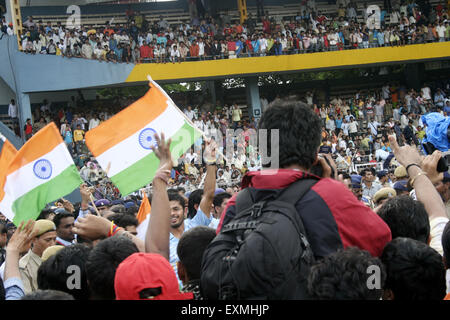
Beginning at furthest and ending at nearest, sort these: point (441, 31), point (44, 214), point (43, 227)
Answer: point (441, 31), point (44, 214), point (43, 227)

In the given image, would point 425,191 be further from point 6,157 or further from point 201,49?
point 201,49

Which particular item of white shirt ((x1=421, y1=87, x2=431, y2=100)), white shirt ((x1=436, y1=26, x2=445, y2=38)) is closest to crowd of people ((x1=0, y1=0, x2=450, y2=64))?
white shirt ((x1=436, y1=26, x2=445, y2=38))

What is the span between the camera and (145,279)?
2.12 meters

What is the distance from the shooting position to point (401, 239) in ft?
7.11

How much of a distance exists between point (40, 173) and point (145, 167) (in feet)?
2.90

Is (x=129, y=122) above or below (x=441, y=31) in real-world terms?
below

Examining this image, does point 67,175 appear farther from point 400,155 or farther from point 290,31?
point 290,31

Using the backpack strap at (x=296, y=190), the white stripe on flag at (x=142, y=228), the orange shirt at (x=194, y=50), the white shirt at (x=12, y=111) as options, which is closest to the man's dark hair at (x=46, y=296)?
the backpack strap at (x=296, y=190)

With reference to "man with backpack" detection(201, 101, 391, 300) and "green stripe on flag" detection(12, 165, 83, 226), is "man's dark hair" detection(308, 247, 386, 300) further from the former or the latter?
"green stripe on flag" detection(12, 165, 83, 226)

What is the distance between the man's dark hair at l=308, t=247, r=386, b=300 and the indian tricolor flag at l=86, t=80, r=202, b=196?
2.73 metres

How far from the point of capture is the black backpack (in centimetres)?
187

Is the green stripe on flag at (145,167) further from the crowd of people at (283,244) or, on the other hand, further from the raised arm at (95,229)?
the raised arm at (95,229)

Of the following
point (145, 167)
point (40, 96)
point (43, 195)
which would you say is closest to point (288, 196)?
point (145, 167)

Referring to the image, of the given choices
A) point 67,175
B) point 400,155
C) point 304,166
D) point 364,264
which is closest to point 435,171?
point 400,155
